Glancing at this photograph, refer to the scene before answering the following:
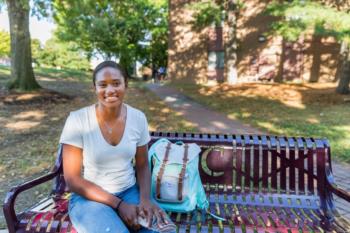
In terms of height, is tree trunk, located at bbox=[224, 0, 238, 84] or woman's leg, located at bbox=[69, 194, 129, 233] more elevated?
tree trunk, located at bbox=[224, 0, 238, 84]

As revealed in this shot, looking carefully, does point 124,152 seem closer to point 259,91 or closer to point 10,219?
point 10,219

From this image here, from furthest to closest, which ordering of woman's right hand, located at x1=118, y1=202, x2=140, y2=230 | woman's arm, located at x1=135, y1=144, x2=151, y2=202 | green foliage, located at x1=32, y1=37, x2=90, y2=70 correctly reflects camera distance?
1. green foliage, located at x1=32, y1=37, x2=90, y2=70
2. woman's arm, located at x1=135, y1=144, x2=151, y2=202
3. woman's right hand, located at x1=118, y1=202, x2=140, y2=230

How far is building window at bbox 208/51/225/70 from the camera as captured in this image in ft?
81.4

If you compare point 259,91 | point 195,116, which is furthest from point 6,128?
point 259,91

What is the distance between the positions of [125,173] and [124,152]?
0.59 ft

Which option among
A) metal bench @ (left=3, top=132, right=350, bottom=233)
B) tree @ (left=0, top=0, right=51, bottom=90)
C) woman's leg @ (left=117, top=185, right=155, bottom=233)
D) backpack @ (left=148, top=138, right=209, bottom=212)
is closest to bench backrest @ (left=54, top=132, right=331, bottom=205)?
metal bench @ (left=3, top=132, right=350, bottom=233)

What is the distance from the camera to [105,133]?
2.61 m

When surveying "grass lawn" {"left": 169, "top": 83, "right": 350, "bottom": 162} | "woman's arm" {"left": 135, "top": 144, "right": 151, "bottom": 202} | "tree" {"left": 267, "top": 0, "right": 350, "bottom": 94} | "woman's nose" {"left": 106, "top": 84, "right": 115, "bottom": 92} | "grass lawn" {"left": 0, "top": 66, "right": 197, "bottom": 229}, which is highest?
"tree" {"left": 267, "top": 0, "right": 350, "bottom": 94}

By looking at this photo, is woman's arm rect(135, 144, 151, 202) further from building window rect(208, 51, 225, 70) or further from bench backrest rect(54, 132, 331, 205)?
building window rect(208, 51, 225, 70)

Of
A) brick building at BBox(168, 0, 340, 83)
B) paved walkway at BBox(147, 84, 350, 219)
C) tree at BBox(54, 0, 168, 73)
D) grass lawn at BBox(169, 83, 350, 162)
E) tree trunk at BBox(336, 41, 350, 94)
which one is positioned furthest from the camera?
tree at BBox(54, 0, 168, 73)

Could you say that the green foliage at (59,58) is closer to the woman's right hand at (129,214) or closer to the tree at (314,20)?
the tree at (314,20)

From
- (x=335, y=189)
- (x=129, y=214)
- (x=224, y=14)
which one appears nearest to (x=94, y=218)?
(x=129, y=214)

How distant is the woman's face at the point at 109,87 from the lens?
2643 mm

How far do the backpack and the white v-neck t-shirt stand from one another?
34cm
